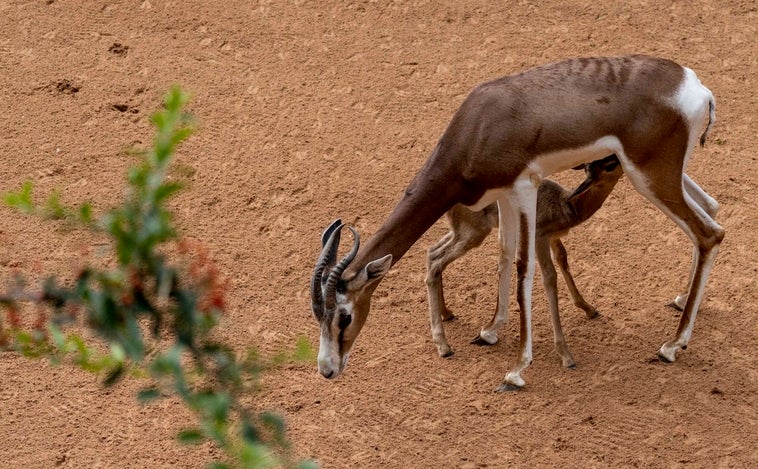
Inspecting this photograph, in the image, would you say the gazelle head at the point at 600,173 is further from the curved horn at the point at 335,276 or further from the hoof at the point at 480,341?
the curved horn at the point at 335,276

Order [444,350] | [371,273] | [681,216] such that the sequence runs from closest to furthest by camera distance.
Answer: [371,273], [681,216], [444,350]

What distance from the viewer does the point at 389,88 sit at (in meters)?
12.4

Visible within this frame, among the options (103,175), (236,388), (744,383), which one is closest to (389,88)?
(103,175)

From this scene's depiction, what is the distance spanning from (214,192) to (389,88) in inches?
91.9

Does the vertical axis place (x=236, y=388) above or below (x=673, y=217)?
above

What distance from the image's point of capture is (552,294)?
30.5ft

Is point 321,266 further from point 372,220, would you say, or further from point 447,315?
point 372,220

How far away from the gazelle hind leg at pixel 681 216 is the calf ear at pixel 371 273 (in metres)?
2.00

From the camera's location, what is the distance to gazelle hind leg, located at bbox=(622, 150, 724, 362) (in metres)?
8.82

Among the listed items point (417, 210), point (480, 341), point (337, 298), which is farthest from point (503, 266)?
point (337, 298)

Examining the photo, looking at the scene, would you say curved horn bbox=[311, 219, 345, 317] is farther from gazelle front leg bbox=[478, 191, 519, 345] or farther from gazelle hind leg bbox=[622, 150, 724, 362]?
gazelle hind leg bbox=[622, 150, 724, 362]

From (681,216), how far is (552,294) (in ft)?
3.86

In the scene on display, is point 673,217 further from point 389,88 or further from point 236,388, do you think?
point 236,388

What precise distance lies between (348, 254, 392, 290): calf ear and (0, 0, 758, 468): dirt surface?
3.49 ft
